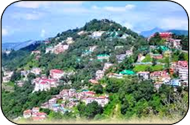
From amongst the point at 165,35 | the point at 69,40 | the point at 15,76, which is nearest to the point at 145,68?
the point at 165,35

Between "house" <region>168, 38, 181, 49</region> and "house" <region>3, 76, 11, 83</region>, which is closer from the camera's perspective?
"house" <region>168, 38, 181, 49</region>

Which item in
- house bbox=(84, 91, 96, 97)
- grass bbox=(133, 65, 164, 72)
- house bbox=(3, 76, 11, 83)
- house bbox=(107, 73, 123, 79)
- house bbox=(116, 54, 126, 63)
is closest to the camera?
house bbox=(84, 91, 96, 97)

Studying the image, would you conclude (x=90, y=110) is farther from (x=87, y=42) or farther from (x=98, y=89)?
(x=87, y=42)

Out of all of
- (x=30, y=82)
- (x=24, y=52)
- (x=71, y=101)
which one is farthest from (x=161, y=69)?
(x=24, y=52)

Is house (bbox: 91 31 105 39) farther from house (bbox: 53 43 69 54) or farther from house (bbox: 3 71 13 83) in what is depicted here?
house (bbox: 3 71 13 83)

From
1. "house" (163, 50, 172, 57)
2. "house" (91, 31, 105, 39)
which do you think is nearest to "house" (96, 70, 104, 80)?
"house" (163, 50, 172, 57)

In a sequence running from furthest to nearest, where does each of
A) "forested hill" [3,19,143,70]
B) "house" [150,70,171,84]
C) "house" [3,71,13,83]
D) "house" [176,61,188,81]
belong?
"forested hill" [3,19,143,70] → "house" [3,71,13,83] → "house" [150,70,171,84] → "house" [176,61,188,81]

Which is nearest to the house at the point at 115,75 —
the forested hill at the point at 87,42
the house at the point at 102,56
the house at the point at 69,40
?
the house at the point at 102,56

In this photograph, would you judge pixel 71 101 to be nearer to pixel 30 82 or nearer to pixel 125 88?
pixel 125 88
